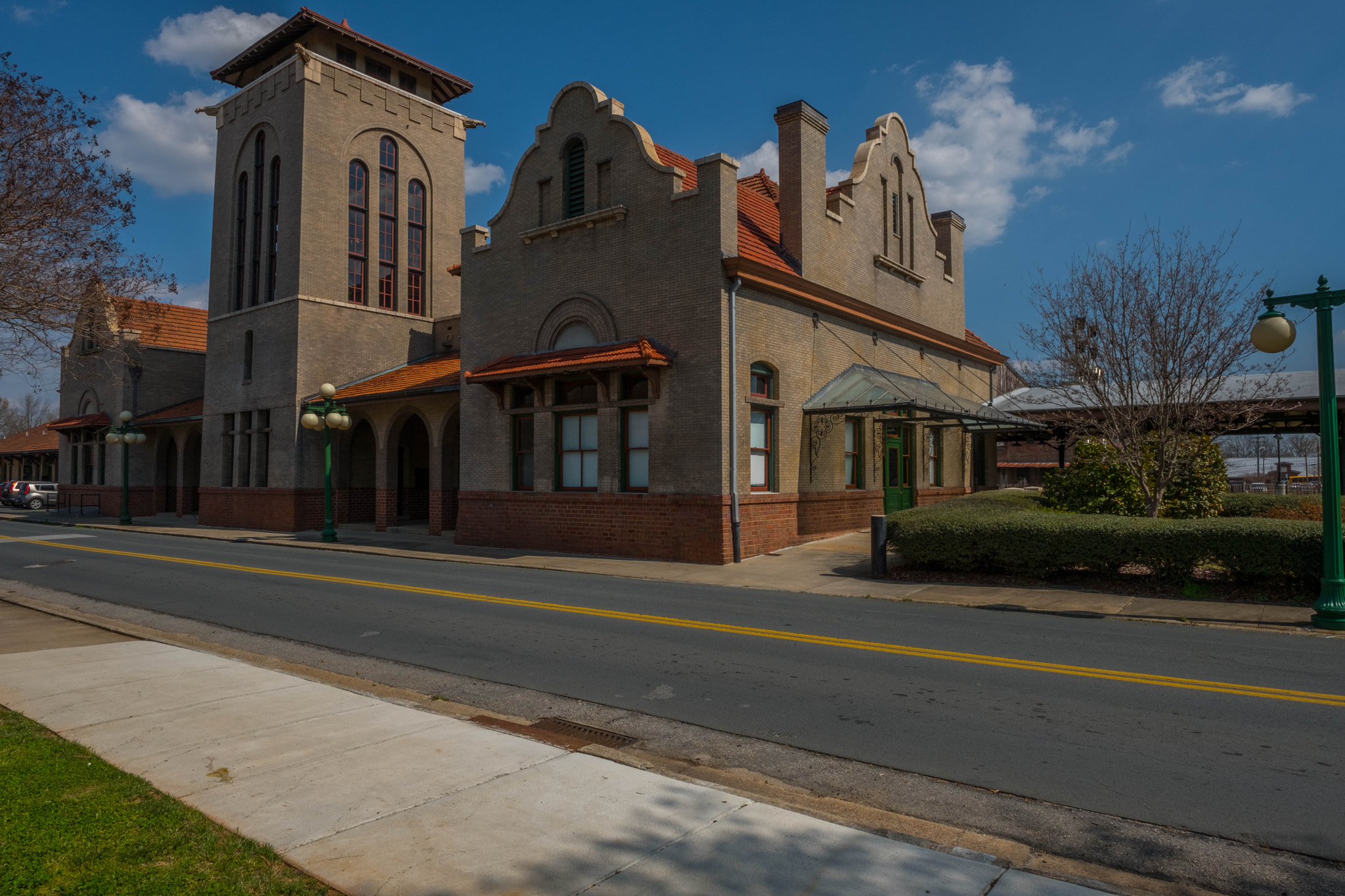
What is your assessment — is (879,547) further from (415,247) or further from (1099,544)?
(415,247)

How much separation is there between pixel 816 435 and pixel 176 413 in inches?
1165

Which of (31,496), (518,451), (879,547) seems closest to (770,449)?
(879,547)

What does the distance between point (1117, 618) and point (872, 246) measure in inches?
582

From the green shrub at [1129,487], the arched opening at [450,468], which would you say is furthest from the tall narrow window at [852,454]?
the arched opening at [450,468]

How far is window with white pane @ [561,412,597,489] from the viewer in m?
20.0

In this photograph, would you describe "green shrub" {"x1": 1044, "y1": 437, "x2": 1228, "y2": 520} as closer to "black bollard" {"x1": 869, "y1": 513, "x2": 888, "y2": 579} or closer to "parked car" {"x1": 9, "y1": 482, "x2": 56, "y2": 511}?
"black bollard" {"x1": 869, "y1": 513, "x2": 888, "y2": 579}

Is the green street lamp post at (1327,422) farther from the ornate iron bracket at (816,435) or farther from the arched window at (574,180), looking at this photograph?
the arched window at (574,180)

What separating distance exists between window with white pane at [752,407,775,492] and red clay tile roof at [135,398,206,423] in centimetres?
2505

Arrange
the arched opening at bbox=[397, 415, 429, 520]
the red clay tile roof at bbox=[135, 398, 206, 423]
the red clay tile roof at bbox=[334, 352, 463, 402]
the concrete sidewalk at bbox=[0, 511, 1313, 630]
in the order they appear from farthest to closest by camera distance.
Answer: the red clay tile roof at bbox=[135, 398, 206, 423]
the arched opening at bbox=[397, 415, 429, 520]
the red clay tile roof at bbox=[334, 352, 463, 402]
the concrete sidewalk at bbox=[0, 511, 1313, 630]

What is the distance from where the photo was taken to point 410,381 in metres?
27.5

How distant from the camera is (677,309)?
→ 18.4 metres

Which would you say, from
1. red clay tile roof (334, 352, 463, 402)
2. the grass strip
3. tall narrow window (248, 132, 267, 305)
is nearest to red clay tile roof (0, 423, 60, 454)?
tall narrow window (248, 132, 267, 305)

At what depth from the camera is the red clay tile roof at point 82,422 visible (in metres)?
39.4

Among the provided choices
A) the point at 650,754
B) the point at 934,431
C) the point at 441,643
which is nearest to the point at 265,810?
the point at 650,754
